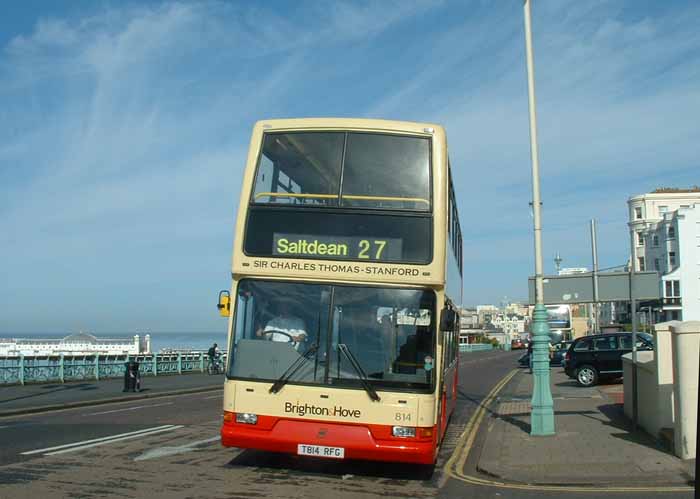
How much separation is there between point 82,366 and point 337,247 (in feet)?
78.3

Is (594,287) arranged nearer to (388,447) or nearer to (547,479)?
(547,479)

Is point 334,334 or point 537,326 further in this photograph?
point 537,326

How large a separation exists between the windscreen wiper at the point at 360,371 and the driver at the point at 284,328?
1.67ft

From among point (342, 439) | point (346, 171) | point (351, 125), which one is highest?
point (351, 125)

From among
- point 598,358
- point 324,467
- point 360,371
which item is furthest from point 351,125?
point 598,358

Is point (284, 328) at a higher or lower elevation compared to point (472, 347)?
higher

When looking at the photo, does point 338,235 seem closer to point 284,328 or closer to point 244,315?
point 284,328

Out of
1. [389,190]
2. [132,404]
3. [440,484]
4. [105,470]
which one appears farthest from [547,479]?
[132,404]

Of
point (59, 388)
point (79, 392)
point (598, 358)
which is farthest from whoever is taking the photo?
point (59, 388)

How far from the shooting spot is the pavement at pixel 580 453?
30.6 feet

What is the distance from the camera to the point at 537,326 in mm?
13438

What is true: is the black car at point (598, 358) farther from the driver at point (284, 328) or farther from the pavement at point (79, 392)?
the driver at point (284, 328)

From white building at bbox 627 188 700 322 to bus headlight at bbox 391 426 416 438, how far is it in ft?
219

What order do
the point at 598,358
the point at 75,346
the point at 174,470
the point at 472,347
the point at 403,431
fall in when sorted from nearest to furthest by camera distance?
1. the point at 403,431
2. the point at 174,470
3. the point at 598,358
4. the point at 75,346
5. the point at 472,347
